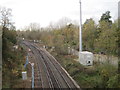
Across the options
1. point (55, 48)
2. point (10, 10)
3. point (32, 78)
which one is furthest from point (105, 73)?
point (55, 48)

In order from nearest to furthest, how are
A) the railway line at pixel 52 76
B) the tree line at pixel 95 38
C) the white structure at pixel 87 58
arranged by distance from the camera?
the railway line at pixel 52 76 < the tree line at pixel 95 38 < the white structure at pixel 87 58

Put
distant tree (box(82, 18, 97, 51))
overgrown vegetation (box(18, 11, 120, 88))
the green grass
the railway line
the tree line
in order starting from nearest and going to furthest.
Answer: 1. the green grass
2. overgrown vegetation (box(18, 11, 120, 88))
3. the railway line
4. the tree line
5. distant tree (box(82, 18, 97, 51))

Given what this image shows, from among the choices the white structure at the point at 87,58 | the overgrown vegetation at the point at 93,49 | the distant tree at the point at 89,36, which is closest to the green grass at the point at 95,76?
the overgrown vegetation at the point at 93,49

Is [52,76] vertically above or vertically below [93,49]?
below

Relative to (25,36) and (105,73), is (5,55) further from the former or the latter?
(25,36)

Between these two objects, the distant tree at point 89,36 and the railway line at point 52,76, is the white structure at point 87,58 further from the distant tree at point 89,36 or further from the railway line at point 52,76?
the distant tree at point 89,36

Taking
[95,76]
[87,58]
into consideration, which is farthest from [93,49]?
[95,76]

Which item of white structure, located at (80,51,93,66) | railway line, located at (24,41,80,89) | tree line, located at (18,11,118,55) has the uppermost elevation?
tree line, located at (18,11,118,55)

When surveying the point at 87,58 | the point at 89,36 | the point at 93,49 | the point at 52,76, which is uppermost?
the point at 89,36

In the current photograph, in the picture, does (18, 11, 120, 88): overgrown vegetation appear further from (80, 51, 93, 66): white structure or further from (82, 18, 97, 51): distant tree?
(80, 51, 93, 66): white structure

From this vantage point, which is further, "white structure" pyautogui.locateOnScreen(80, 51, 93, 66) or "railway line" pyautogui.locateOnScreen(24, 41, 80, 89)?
Result: "white structure" pyautogui.locateOnScreen(80, 51, 93, 66)

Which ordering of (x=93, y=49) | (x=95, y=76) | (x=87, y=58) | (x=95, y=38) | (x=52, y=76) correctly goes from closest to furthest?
(x=95, y=76)
(x=52, y=76)
(x=87, y=58)
(x=95, y=38)
(x=93, y=49)

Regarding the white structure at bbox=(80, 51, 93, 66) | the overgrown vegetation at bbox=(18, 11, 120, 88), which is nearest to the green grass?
the overgrown vegetation at bbox=(18, 11, 120, 88)

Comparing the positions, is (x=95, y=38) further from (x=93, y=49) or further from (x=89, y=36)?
(x=93, y=49)
